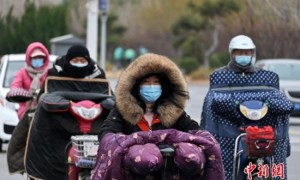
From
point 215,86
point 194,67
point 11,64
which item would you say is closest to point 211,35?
point 194,67

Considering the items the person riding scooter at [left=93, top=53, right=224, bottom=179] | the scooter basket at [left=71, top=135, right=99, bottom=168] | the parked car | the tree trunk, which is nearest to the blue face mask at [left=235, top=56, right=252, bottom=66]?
the scooter basket at [left=71, top=135, right=99, bottom=168]

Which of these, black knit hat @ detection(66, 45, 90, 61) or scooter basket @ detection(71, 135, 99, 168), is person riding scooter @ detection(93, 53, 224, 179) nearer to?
scooter basket @ detection(71, 135, 99, 168)

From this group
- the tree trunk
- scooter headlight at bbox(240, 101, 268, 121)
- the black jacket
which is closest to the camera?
scooter headlight at bbox(240, 101, 268, 121)

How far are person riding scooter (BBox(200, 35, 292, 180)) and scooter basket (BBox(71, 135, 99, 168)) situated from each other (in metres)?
1.63

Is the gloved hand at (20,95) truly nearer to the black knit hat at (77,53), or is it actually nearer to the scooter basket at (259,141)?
the black knit hat at (77,53)

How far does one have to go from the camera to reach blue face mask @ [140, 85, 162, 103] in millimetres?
7352

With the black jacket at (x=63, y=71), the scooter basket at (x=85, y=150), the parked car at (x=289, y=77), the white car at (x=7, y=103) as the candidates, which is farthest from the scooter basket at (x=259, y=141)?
the parked car at (x=289, y=77)

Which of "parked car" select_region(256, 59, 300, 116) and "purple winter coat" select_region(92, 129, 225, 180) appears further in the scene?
"parked car" select_region(256, 59, 300, 116)

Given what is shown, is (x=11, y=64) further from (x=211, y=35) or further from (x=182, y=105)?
(x=211, y=35)

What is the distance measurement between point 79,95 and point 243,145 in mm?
1609

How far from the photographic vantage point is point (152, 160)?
6.64 m

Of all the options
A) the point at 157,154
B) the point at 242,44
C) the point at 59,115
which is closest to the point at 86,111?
the point at 59,115

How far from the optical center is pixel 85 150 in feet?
28.6

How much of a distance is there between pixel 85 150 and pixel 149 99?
4.93ft
